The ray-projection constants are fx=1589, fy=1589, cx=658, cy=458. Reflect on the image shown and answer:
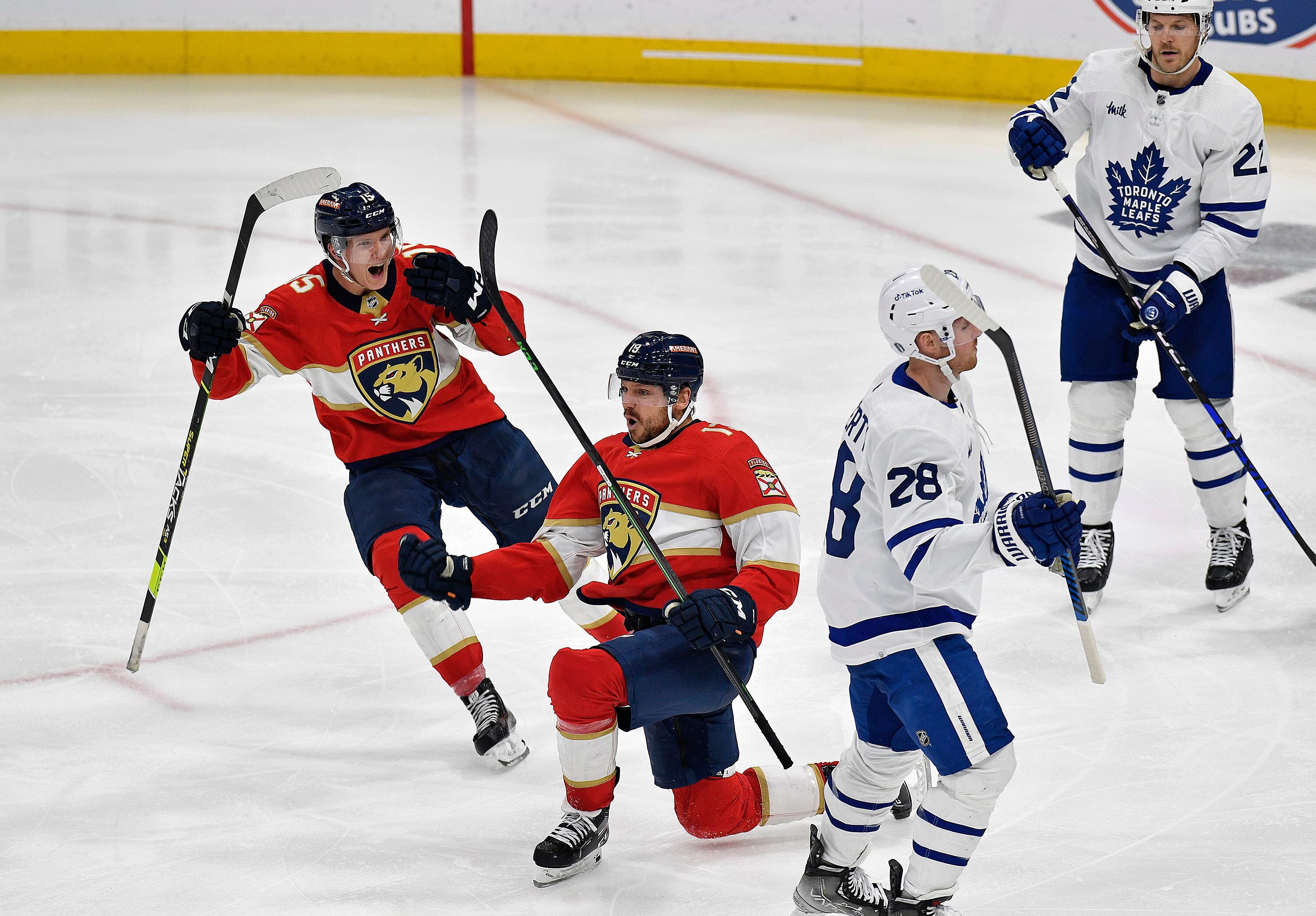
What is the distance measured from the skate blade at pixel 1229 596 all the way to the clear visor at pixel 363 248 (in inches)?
89.6

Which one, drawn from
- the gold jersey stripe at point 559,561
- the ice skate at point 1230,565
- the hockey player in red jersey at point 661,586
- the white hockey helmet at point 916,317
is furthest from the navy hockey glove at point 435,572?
the ice skate at point 1230,565

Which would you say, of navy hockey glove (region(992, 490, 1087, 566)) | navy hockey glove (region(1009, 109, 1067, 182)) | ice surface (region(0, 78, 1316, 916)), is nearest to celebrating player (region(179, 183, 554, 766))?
ice surface (region(0, 78, 1316, 916))

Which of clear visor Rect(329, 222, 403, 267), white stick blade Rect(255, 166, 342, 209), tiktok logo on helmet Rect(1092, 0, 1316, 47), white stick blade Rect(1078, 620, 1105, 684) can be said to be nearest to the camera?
Answer: white stick blade Rect(1078, 620, 1105, 684)

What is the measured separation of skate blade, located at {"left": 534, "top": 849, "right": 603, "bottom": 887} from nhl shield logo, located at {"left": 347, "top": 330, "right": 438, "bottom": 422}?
1.10m

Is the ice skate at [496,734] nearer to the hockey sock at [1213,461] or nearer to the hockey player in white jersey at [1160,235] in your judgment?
the hockey player in white jersey at [1160,235]

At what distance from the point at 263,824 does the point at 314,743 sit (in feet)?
1.14

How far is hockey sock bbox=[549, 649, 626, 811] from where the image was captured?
2.80 metres

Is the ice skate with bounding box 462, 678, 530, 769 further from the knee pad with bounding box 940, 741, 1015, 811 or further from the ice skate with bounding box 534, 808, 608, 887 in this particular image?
the knee pad with bounding box 940, 741, 1015, 811

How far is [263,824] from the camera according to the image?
3160 millimetres

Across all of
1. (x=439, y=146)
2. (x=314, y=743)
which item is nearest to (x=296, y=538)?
(x=314, y=743)

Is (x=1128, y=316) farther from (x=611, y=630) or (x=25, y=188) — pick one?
(x=25, y=188)

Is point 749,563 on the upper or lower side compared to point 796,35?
lower

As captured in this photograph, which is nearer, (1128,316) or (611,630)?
(611,630)

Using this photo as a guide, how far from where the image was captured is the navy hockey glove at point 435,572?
9.54ft
